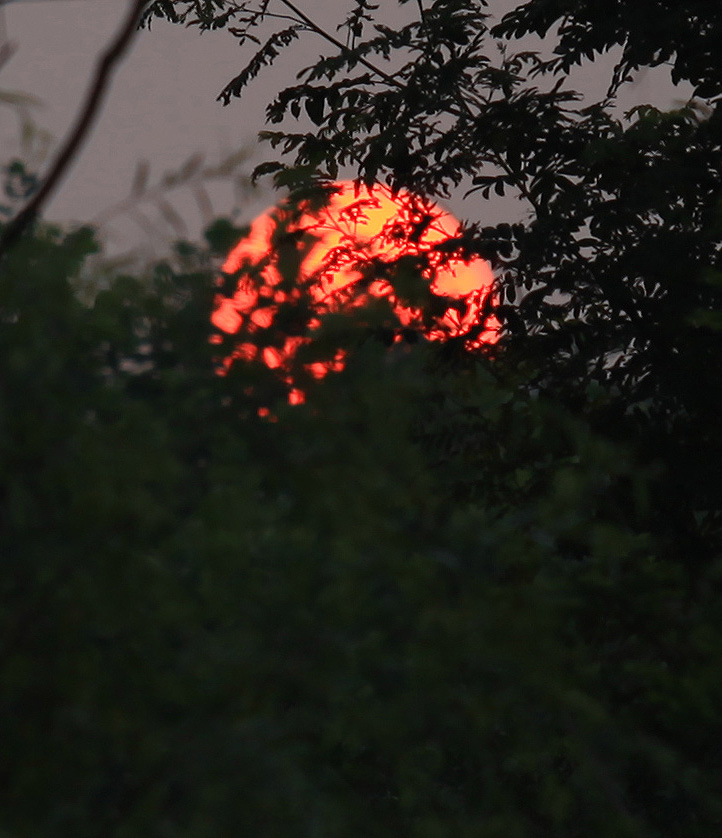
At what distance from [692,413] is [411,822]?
3.55 meters

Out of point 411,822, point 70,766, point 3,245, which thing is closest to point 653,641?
point 411,822

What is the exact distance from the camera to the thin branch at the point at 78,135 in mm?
3584

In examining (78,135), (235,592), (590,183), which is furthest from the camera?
(590,183)

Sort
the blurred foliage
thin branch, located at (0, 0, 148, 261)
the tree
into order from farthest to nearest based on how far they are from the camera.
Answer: the tree, thin branch, located at (0, 0, 148, 261), the blurred foliage

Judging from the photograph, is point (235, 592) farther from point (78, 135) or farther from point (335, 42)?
point (335, 42)

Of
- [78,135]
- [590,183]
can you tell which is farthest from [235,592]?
[590,183]

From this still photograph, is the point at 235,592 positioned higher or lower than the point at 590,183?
lower

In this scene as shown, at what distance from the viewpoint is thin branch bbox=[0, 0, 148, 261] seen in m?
3.58

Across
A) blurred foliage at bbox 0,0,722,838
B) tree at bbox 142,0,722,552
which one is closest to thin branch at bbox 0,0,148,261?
blurred foliage at bbox 0,0,722,838

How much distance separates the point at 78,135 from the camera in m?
3.64

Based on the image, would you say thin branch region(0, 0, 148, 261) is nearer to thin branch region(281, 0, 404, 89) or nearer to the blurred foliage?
the blurred foliage

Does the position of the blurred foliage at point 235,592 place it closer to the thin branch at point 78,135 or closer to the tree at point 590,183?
the thin branch at point 78,135

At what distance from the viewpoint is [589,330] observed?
7.36 metres

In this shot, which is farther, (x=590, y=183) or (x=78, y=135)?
(x=590, y=183)
